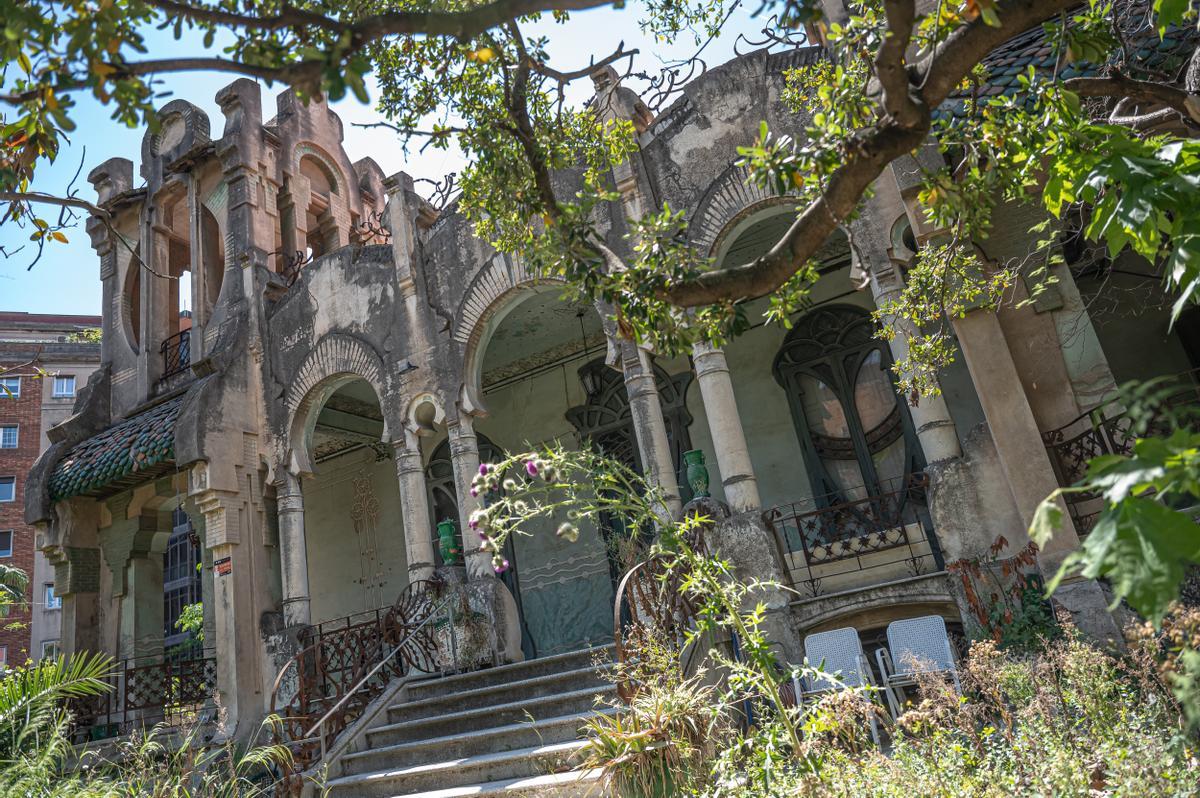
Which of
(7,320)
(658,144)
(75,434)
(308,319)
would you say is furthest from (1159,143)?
(7,320)

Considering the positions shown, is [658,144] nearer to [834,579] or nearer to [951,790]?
[834,579]

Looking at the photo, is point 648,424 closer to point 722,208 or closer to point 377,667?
point 722,208

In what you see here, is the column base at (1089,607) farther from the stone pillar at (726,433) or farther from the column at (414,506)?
the column at (414,506)

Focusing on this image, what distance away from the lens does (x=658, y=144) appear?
9.82m

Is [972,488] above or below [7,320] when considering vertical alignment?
below

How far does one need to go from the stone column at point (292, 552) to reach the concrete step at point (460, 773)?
13.3 feet

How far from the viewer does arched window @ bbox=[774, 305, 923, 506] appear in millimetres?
10898

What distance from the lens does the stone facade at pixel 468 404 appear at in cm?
788

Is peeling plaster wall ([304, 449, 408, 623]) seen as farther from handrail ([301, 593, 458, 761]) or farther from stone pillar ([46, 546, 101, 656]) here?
handrail ([301, 593, 458, 761])

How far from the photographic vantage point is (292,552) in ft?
37.8

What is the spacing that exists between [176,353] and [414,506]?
20.2 feet

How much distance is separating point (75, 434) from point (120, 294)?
8.86 ft

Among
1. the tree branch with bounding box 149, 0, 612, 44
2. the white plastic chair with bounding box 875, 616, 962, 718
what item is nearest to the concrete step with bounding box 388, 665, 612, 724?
the white plastic chair with bounding box 875, 616, 962, 718

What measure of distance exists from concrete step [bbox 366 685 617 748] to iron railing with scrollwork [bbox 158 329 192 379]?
8207 millimetres
